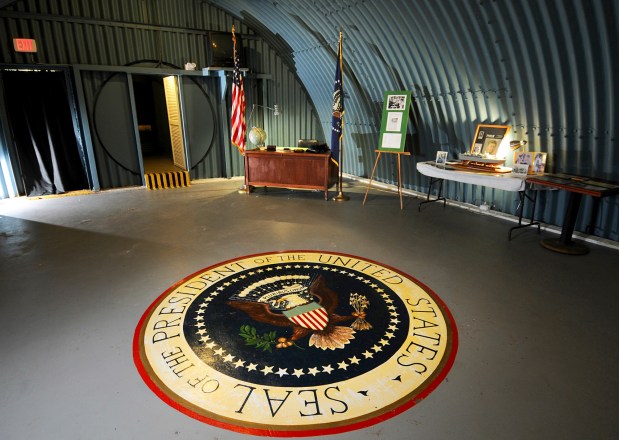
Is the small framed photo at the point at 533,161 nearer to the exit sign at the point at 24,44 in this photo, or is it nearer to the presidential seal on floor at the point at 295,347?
the presidential seal on floor at the point at 295,347

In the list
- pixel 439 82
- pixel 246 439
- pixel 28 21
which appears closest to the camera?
pixel 246 439

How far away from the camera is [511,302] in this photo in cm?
364

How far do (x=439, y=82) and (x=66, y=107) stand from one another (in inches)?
279

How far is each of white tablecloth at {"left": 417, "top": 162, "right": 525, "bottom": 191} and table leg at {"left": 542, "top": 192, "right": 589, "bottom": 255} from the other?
0.60m

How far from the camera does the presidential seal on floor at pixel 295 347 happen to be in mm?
2389

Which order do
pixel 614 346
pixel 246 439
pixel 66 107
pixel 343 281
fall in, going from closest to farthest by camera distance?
pixel 246 439 → pixel 614 346 → pixel 343 281 → pixel 66 107

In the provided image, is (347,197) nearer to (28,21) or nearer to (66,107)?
(66,107)

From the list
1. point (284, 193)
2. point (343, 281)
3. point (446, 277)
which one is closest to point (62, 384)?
point (343, 281)

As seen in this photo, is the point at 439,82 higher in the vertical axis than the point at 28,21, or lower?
lower

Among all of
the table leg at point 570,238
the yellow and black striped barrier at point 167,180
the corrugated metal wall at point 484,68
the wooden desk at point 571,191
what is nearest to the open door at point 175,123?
the yellow and black striped barrier at point 167,180

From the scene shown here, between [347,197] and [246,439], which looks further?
[347,197]

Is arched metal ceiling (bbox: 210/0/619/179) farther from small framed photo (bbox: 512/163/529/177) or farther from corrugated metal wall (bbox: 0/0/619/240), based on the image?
small framed photo (bbox: 512/163/529/177)

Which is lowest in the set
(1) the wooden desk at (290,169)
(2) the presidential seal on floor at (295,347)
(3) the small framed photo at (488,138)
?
(2) the presidential seal on floor at (295,347)

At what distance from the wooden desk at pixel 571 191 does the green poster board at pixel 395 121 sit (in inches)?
92.4
